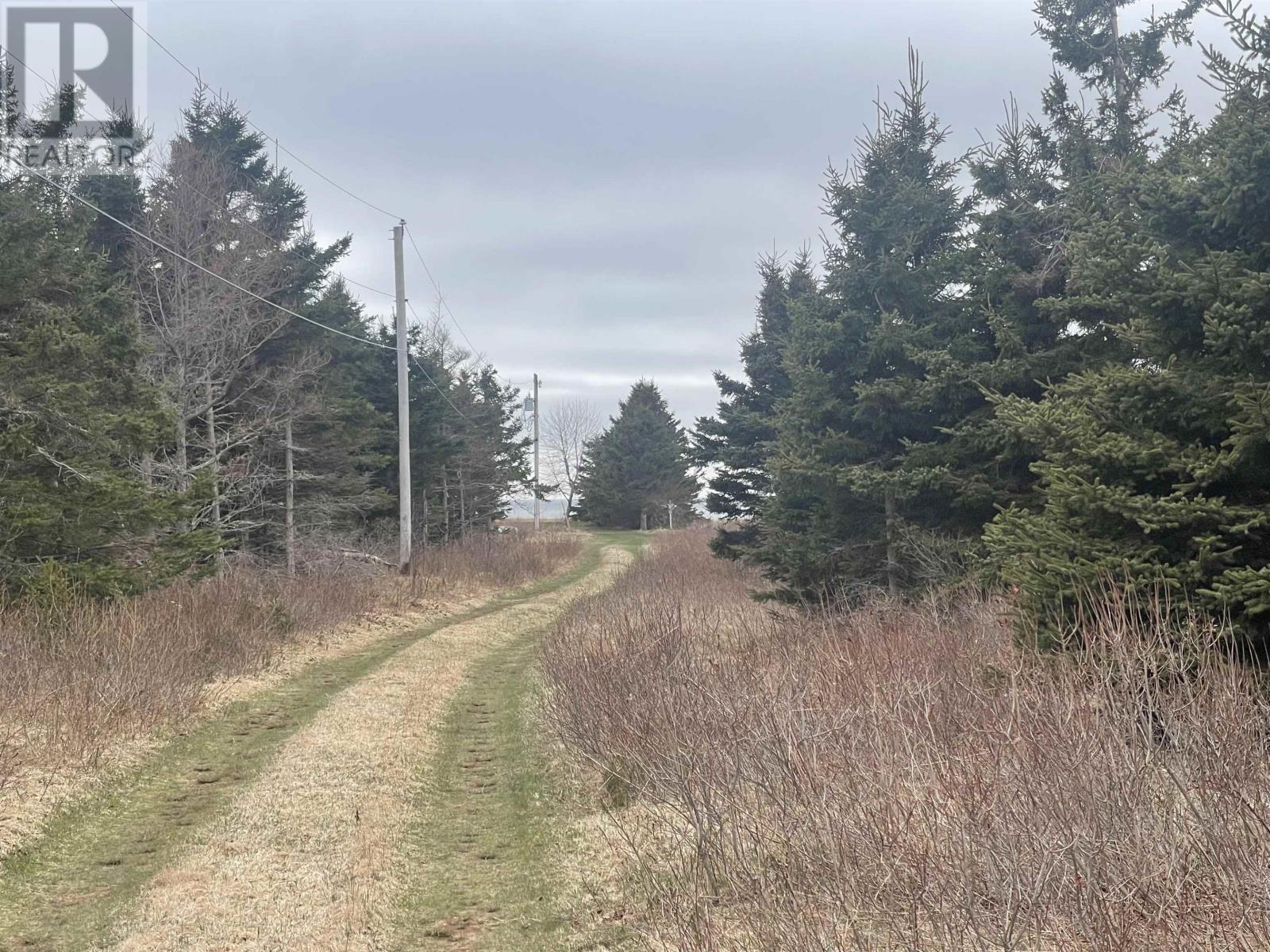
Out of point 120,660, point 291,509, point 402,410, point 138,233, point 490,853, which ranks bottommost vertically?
point 490,853

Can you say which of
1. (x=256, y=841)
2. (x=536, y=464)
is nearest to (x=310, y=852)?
(x=256, y=841)

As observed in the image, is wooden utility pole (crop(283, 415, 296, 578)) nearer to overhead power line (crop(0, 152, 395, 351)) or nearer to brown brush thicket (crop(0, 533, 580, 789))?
overhead power line (crop(0, 152, 395, 351))

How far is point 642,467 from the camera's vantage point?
63.5 m

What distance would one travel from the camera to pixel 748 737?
5.45 m

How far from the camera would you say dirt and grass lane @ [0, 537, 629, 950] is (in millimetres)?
4938

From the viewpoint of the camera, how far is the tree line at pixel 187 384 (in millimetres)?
11836

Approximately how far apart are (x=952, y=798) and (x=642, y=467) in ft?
195

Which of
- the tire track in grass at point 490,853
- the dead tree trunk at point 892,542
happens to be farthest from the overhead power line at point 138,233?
the dead tree trunk at point 892,542

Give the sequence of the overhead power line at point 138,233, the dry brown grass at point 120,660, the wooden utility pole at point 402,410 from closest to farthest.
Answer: the dry brown grass at point 120,660
the overhead power line at point 138,233
the wooden utility pole at point 402,410

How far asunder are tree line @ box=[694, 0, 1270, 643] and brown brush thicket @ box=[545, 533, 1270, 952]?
31.3 inches

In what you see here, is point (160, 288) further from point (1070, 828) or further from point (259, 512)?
point (1070, 828)

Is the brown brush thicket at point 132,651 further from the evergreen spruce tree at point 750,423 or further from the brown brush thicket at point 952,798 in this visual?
the evergreen spruce tree at point 750,423

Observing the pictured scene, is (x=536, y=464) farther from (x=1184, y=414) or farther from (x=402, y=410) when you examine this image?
(x=1184, y=414)

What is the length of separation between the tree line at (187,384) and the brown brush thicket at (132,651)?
2.40ft
